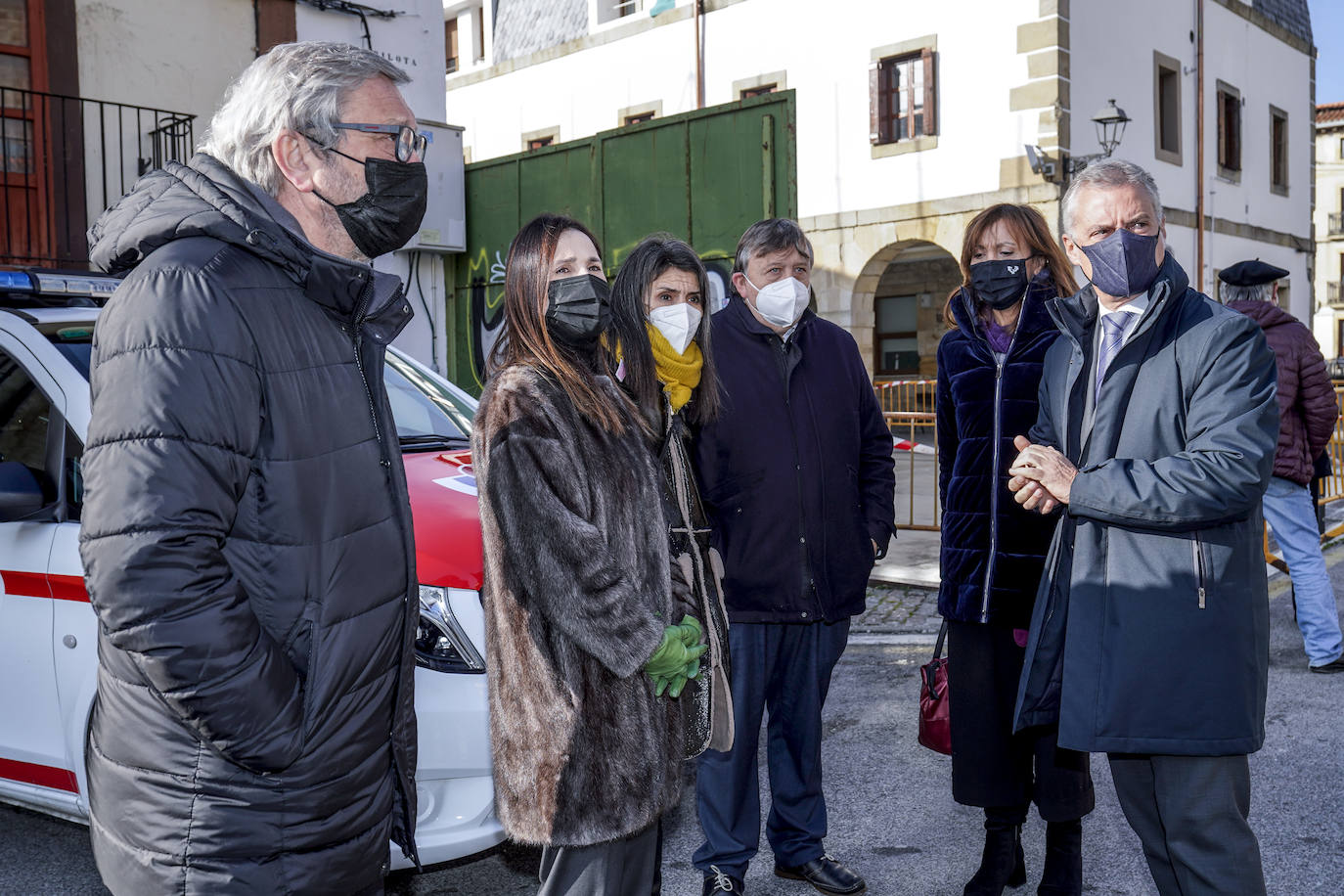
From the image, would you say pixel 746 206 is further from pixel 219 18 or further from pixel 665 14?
pixel 665 14

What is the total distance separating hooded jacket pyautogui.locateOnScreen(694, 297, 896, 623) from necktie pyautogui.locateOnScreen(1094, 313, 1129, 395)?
1.04m

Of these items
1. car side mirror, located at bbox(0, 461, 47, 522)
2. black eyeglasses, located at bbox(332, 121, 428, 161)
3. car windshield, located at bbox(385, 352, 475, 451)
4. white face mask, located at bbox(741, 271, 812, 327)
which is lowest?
car side mirror, located at bbox(0, 461, 47, 522)

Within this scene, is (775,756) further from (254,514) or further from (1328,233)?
(1328,233)

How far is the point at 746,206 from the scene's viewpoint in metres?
9.42

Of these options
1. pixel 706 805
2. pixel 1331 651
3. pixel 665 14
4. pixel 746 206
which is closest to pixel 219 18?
pixel 746 206

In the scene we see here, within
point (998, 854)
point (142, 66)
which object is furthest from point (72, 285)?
point (142, 66)

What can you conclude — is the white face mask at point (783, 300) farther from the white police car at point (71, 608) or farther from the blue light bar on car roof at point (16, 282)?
the blue light bar on car roof at point (16, 282)

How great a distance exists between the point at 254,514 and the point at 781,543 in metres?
2.08

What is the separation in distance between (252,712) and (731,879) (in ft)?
7.15

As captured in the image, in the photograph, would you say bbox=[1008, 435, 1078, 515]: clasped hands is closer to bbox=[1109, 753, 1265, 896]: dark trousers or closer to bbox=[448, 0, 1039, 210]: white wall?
bbox=[1109, 753, 1265, 896]: dark trousers

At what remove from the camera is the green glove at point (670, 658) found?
95.3 inches

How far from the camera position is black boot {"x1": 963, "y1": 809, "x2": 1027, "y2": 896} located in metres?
3.35

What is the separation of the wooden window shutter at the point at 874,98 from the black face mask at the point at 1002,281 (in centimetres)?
1620

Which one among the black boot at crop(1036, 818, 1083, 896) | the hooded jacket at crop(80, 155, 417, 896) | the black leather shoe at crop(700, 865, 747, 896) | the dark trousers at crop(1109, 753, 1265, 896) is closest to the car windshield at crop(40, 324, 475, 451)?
the black leather shoe at crop(700, 865, 747, 896)
